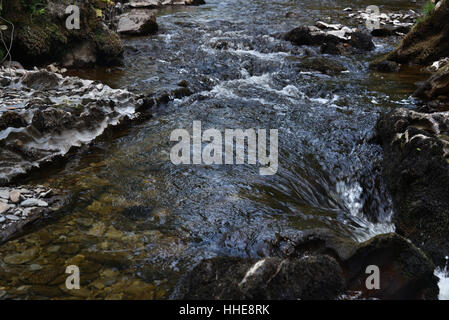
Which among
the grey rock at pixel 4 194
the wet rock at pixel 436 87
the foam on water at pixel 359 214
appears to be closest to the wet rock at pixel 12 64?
the grey rock at pixel 4 194

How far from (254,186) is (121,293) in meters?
2.27

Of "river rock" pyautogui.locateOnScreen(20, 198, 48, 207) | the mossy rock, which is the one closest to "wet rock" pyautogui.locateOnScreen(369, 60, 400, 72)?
the mossy rock

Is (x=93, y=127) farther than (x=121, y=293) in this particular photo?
Yes

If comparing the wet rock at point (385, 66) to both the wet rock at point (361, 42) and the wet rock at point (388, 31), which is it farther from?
the wet rock at point (388, 31)


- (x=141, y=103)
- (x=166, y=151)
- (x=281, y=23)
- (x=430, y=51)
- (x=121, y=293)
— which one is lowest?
(x=121, y=293)

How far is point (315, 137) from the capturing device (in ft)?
20.4
